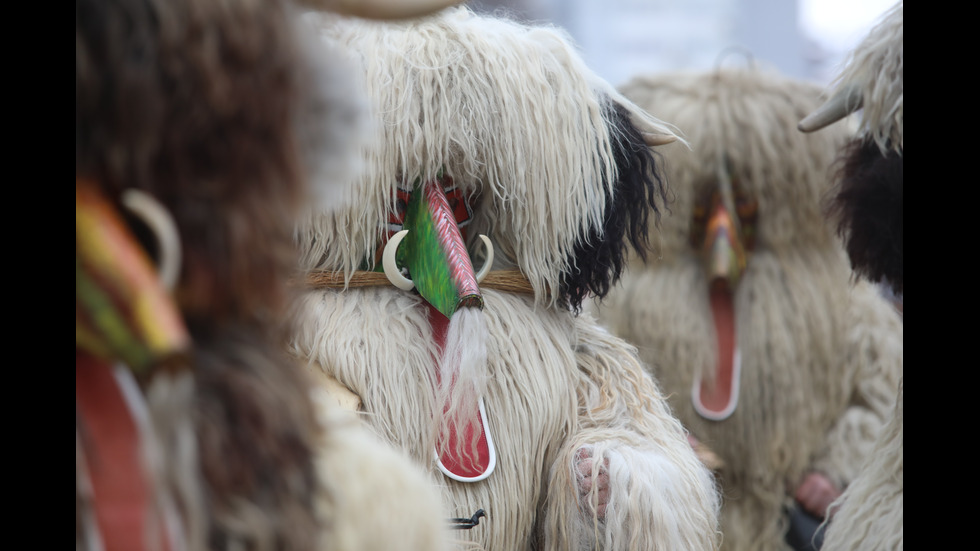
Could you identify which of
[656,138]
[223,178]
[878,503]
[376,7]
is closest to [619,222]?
[656,138]

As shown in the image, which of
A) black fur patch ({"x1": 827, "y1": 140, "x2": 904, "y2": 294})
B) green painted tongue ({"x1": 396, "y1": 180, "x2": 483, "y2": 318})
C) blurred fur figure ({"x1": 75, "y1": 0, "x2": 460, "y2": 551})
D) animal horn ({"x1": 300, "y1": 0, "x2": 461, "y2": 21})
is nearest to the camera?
blurred fur figure ({"x1": 75, "y1": 0, "x2": 460, "y2": 551})

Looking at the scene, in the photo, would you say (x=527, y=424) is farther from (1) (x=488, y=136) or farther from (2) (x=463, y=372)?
(1) (x=488, y=136)

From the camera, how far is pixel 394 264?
1.21 meters

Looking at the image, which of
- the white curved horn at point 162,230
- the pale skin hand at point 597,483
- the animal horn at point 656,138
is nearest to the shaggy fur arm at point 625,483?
the pale skin hand at point 597,483

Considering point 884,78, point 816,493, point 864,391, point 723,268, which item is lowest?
point 816,493

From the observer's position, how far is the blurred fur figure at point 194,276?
561mm

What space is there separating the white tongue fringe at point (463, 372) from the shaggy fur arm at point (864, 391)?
3.23 ft

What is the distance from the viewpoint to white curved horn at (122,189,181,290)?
562mm

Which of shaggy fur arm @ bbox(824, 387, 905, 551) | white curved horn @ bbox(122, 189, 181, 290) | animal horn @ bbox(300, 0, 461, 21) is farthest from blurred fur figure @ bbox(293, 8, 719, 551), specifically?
white curved horn @ bbox(122, 189, 181, 290)

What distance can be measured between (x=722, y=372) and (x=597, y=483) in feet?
2.73

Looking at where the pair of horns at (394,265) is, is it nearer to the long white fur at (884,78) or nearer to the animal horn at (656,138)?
the animal horn at (656,138)

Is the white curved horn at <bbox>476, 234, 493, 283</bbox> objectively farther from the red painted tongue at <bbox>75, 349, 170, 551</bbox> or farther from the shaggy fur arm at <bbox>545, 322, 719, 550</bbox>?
the red painted tongue at <bbox>75, 349, 170, 551</bbox>

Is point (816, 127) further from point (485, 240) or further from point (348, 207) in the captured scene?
point (348, 207)
